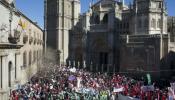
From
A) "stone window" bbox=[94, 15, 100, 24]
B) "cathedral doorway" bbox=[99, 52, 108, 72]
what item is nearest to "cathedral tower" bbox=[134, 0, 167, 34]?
"cathedral doorway" bbox=[99, 52, 108, 72]

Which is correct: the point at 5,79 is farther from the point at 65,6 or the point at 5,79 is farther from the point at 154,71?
the point at 65,6

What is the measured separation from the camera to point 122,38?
49.8 metres

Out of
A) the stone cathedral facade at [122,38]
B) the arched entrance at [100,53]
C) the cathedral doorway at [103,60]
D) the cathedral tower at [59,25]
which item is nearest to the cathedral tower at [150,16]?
the stone cathedral facade at [122,38]

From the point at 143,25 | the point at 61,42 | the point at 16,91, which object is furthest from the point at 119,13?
the point at 16,91

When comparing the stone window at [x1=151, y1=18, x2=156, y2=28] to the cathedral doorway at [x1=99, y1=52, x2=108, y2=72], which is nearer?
the stone window at [x1=151, y1=18, x2=156, y2=28]

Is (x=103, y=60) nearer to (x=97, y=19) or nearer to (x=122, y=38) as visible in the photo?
(x=97, y=19)

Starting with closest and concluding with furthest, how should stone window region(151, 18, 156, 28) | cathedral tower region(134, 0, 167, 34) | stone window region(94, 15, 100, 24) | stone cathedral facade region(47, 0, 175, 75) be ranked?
stone cathedral facade region(47, 0, 175, 75) → cathedral tower region(134, 0, 167, 34) → stone window region(151, 18, 156, 28) → stone window region(94, 15, 100, 24)

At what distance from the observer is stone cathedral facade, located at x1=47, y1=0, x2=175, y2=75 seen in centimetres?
4528

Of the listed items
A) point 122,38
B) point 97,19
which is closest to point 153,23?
point 122,38

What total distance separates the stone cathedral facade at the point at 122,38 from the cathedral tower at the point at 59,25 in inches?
32.2

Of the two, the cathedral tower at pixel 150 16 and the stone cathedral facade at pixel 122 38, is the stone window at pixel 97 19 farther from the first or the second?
the cathedral tower at pixel 150 16

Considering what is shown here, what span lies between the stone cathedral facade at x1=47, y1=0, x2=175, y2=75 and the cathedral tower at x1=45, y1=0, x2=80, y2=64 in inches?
32.2

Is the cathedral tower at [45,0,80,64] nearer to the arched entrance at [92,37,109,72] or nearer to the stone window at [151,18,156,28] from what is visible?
the arched entrance at [92,37,109,72]

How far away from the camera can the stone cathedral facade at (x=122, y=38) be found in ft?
149
